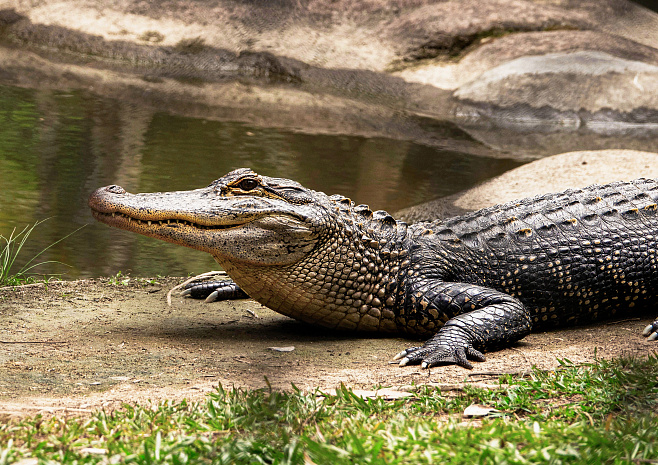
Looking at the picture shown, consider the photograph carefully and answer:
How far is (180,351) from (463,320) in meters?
1.65

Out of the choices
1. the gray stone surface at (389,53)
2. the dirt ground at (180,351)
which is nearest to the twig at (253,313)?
the dirt ground at (180,351)

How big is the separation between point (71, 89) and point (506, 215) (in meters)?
11.1

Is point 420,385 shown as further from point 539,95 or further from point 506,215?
point 539,95

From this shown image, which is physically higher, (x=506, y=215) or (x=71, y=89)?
(x=506, y=215)

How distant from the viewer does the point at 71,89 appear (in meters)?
13.7

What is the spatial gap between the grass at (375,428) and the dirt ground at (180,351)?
0.26 metres

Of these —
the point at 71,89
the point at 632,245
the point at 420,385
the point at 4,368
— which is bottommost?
the point at 71,89

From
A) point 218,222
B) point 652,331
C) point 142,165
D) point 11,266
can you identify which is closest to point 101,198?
point 218,222

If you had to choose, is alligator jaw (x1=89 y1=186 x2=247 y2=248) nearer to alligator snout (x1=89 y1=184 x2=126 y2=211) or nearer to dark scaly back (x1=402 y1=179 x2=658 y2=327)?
alligator snout (x1=89 y1=184 x2=126 y2=211)

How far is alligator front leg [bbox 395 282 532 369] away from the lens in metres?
3.87

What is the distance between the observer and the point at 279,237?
4.33 m

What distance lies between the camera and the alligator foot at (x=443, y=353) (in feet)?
12.5

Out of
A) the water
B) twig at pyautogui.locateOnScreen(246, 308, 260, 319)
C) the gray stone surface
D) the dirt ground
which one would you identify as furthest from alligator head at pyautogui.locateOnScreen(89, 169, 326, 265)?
the gray stone surface

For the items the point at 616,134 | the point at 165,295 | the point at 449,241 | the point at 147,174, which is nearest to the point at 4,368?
the point at 165,295
